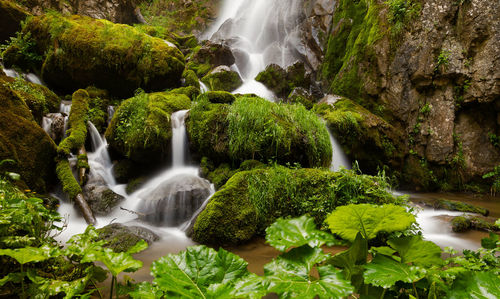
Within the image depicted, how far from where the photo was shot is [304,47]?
1355 centimetres

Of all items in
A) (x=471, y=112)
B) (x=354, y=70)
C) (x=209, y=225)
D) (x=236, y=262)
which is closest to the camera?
(x=236, y=262)

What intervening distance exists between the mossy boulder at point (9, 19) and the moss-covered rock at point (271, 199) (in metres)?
11.1

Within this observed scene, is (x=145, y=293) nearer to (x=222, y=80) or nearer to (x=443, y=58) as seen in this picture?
(x=443, y=58)

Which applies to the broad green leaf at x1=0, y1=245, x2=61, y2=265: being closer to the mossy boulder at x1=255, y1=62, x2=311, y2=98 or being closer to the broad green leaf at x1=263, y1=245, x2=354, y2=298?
the broad green leaf at x1=263, y1=245, x2=354, y2=298

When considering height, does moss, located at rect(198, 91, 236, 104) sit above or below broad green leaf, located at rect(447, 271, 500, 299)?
above

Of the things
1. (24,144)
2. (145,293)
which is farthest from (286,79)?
(145,293)

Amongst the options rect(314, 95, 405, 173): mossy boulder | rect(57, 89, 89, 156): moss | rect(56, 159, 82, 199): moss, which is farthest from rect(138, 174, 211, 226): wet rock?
rect(314, 95, 405, 173): mossy boulder

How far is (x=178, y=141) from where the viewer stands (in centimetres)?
613

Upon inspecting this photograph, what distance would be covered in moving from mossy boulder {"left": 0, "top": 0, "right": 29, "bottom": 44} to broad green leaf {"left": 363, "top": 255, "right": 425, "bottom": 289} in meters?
13.1

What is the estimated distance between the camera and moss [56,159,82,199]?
441 cm

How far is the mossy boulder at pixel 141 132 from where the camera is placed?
18.5 ft

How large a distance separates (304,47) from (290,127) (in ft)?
32.9

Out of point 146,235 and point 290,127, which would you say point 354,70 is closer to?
point 290,127

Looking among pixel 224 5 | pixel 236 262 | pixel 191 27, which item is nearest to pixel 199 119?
pixel 236 262
